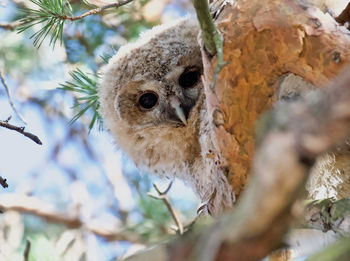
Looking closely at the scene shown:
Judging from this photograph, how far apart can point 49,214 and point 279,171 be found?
3.92m

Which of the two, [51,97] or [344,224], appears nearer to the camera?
[344,224]

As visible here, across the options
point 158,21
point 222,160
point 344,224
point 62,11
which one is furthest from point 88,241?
point 344,224

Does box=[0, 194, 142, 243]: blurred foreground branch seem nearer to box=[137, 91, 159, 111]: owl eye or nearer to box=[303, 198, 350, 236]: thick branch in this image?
box=[137, 91, 159, 111]: owl eye

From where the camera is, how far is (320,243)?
2549mm

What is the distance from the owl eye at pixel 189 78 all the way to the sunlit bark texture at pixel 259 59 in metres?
1.13

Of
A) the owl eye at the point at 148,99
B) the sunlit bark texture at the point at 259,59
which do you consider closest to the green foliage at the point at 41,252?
the owl eye at the point at 148,99

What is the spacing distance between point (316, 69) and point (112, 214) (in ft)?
12.0

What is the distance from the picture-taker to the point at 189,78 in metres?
3.02

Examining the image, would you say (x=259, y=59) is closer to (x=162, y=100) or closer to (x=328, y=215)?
(x=328, y=215)

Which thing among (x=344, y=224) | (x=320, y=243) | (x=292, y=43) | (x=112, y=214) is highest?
(x=292, y=43)

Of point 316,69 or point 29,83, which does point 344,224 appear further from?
point 29,83

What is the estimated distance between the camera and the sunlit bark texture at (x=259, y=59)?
5.65 ft

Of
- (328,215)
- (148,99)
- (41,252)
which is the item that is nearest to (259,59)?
(328,215)

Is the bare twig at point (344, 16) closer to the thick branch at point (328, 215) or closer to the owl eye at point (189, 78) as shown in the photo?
the thick branch at point (328, 215)
